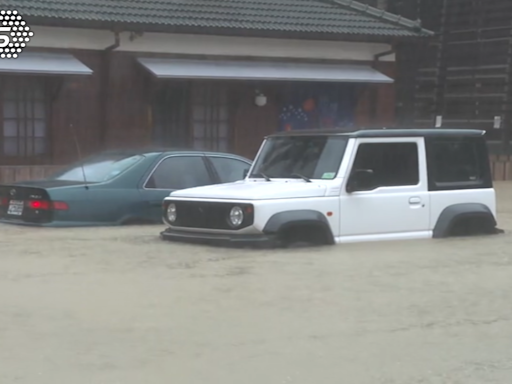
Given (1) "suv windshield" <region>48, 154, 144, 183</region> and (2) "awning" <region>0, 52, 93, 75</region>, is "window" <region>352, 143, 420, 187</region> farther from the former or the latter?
(2) "awning" <region>0, 52, 93, 75</region>

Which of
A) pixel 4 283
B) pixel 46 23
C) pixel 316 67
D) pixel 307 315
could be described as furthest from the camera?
pixel 316 67

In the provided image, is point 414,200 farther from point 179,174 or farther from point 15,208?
point 15,208

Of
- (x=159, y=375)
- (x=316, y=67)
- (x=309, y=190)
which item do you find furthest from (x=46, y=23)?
(x=159, y=375)

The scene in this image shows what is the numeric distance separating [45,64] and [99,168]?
5.65 metres

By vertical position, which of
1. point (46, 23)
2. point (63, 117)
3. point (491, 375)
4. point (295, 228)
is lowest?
point (491, 375)

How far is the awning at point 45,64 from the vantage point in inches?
666

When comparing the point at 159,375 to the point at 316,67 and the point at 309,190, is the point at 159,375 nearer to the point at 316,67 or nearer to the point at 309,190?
the point at 309,190

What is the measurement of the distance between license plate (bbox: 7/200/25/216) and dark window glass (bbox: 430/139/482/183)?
478 centimetres

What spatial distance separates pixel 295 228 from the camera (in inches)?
396

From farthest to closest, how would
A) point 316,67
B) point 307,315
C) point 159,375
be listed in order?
point 316,67, point 307,315, point 159,375

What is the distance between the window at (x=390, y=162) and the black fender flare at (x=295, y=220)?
2.46ft

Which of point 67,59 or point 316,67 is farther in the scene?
point 316,67

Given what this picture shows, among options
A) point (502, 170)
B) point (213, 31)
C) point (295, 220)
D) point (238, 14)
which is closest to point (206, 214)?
point (295, 220)

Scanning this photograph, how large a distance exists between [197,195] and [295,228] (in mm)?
1093
